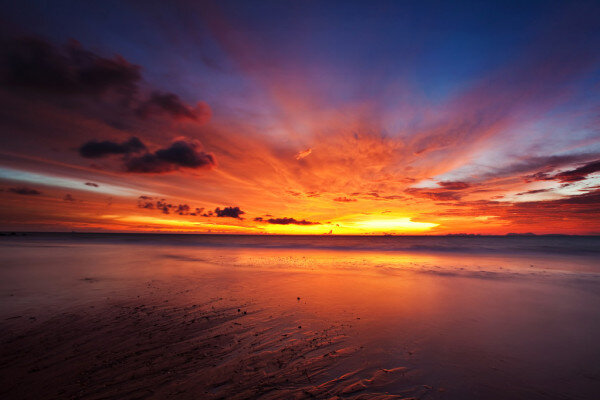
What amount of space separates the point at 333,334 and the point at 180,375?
5460 millimetres

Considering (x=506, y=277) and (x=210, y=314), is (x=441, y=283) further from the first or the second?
(x=210, y=314)

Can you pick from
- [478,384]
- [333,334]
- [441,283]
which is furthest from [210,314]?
[441,283]

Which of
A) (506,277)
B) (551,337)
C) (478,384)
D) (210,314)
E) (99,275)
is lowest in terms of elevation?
(99,275)

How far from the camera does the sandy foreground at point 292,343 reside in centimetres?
636

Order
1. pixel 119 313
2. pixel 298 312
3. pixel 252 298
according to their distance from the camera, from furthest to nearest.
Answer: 1. pixel 252 298
2. pixel 298 312
3. pixel 119 313

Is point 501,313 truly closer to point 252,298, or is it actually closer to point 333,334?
point 333,334

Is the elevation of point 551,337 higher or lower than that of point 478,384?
higher

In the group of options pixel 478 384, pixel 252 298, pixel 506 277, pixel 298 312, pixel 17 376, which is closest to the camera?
pixel 17 376

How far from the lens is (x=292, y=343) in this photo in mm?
8797

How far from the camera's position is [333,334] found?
9.72 m

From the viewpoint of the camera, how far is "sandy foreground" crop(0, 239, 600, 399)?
6.36 metres

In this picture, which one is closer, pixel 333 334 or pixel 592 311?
pixel 333 334

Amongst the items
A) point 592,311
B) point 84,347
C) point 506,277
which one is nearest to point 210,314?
point 84,347

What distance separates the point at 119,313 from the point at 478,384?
45.7 feet
